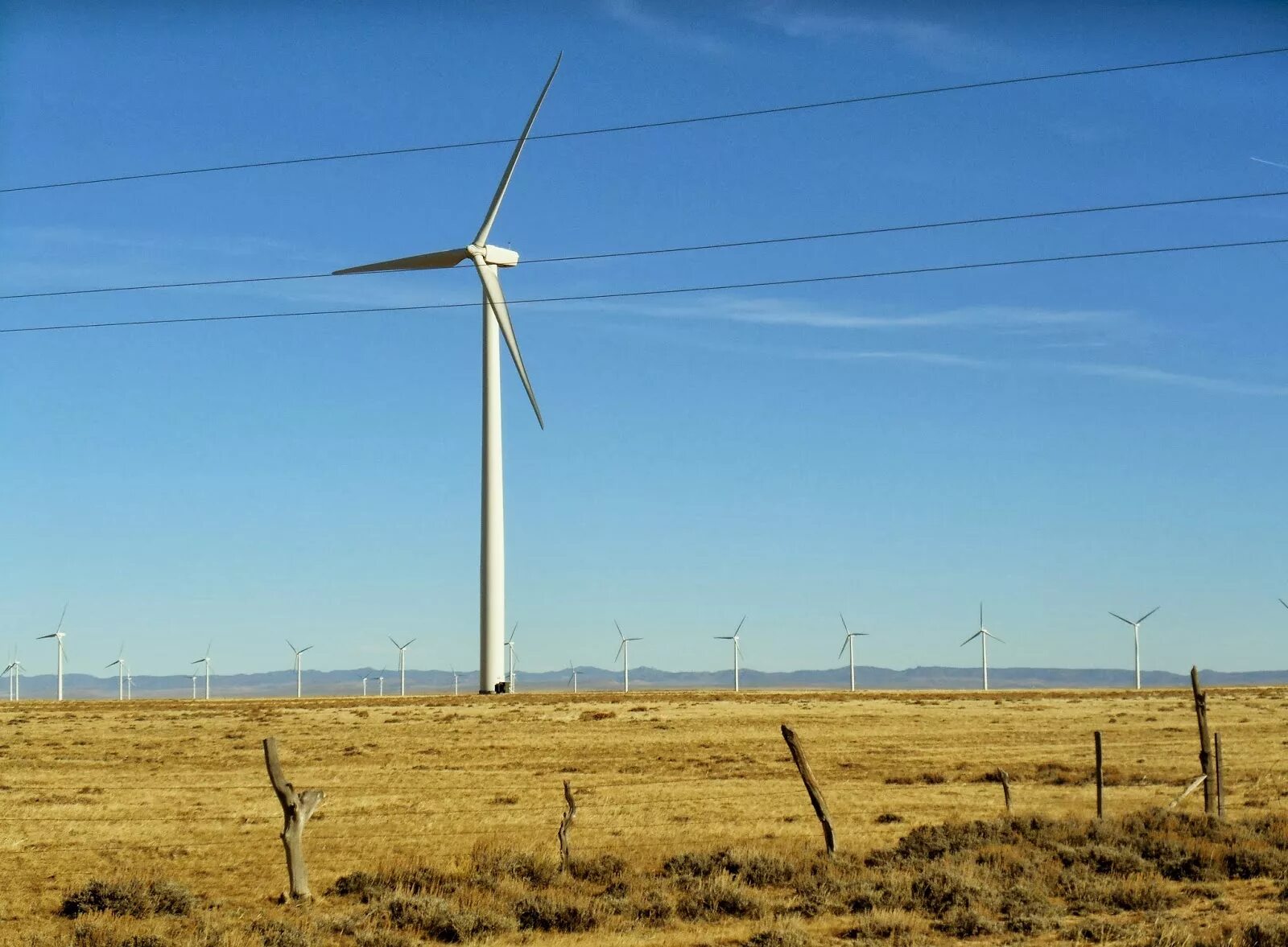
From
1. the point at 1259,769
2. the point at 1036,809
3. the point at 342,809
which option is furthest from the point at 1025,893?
the point at 1259,769

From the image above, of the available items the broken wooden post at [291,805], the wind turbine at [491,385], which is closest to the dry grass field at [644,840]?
the broken wooden post at [291,805]

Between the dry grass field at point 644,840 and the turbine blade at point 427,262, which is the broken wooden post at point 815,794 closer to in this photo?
the dry grass field at point 644,840

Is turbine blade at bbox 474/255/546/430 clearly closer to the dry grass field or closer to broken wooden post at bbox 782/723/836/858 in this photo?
the dry grass field

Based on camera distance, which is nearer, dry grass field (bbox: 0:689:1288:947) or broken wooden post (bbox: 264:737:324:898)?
dry grass field (bbox: 0:689:1288:947)

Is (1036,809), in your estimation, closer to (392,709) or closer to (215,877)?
(215,877)

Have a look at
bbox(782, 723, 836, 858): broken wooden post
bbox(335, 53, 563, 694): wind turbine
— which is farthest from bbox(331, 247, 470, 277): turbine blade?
bbox(782, 723, 836, 858): broken wooden post

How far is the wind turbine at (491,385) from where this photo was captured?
91250 mm

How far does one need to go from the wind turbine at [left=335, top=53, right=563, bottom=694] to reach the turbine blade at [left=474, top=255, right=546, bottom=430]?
2.0 inches

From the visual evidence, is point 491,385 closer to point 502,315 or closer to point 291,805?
point 502,315

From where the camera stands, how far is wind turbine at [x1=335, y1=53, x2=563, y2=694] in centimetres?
9125

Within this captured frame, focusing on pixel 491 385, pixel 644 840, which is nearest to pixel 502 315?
pixel 491 385

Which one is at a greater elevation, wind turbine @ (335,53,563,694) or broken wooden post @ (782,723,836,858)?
wind turbine @ (335,53,563,694)

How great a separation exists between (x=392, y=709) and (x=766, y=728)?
29.3 metres

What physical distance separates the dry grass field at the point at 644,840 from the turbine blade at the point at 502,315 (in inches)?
1001
